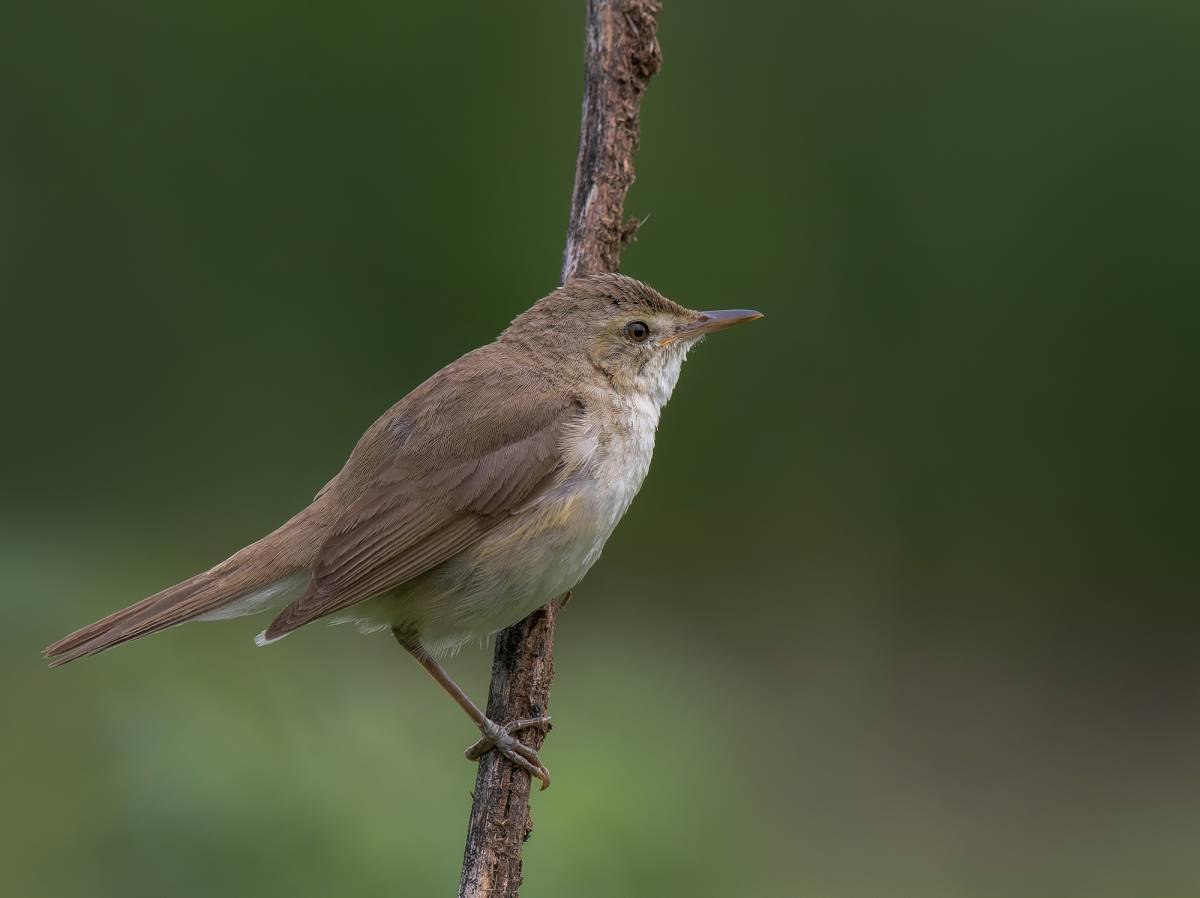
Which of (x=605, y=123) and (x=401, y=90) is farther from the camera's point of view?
(x=401, y=90)

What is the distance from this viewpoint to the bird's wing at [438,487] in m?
4.05

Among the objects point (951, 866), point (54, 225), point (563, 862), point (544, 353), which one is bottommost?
point (563, 862)

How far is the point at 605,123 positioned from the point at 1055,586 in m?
3.63

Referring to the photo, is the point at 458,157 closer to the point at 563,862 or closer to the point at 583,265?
the point at 583,265

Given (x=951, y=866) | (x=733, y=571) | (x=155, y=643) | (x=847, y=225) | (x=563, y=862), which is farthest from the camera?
(x=733, y=571)

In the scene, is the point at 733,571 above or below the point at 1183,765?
above

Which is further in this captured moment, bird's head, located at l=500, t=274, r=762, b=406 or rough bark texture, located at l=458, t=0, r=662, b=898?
bird's head, located at l=500, t=274, r=762, b=406

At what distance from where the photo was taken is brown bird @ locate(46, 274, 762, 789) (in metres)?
4.07

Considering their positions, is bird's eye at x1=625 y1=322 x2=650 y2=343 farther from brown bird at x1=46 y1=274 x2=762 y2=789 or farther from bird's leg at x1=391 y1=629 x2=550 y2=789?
bird's leg at x1=391 y1=629 x2=550 y2=789

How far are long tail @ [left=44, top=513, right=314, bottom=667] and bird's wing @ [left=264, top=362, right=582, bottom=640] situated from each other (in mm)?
150

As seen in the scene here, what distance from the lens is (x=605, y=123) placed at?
4566 mm

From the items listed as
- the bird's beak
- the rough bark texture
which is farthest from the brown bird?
the bird's beak

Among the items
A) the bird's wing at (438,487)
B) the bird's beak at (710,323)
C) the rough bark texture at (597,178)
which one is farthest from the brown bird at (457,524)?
the bird's beak at (710,323)

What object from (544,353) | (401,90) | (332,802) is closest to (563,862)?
(332,802)
